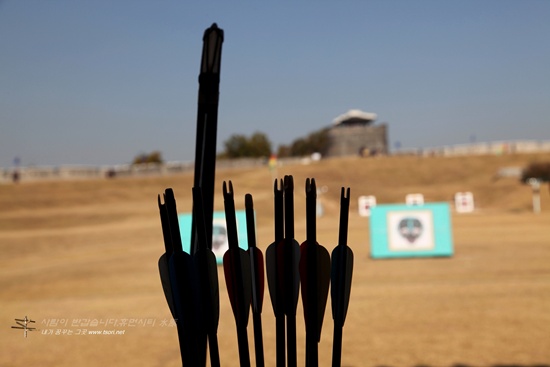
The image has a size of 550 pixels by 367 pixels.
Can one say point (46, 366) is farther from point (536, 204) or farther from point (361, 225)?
point (536, 204)

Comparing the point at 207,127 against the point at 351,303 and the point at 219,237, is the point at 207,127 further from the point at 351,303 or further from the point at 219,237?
the point at 219,237

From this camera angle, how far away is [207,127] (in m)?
2.62

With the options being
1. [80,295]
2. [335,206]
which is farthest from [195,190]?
[335,206]

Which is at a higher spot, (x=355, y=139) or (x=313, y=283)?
(x=355, y=139)

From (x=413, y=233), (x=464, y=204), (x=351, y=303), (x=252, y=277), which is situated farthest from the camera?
(x=464, y=204)

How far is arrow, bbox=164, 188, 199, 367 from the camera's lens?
2158 millimetres

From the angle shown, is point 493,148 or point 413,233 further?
point 493,148

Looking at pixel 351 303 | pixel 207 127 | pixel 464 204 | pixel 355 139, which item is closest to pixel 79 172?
pixel 464 204

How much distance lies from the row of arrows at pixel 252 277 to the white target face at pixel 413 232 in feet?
53.0

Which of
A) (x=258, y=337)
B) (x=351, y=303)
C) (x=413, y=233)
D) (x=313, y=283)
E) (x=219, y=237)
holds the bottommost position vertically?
(x=351, y=303)

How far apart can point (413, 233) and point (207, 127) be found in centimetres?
1608

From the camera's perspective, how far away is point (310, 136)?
357 feet

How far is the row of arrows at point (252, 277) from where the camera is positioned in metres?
2.18

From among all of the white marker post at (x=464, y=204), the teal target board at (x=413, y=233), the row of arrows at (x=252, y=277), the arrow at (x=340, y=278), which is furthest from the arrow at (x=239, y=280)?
the white marker post at (x=464, y=204)
